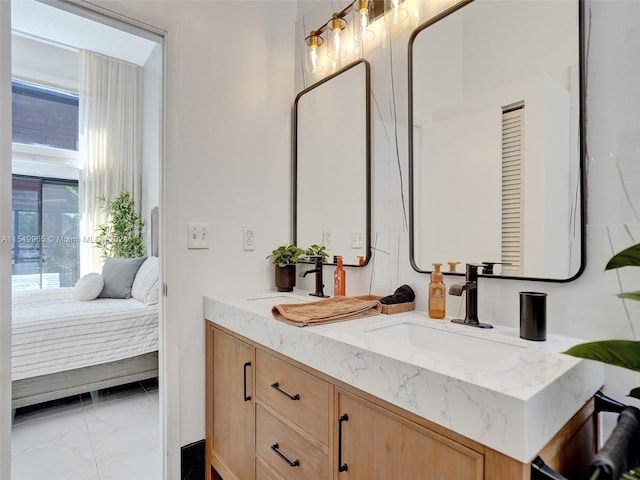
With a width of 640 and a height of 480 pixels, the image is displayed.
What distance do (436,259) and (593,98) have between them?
2.23 ft

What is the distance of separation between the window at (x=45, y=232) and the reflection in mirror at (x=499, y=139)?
3524mm

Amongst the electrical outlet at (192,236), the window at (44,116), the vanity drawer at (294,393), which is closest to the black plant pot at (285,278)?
the electrical outlet at (192,236)

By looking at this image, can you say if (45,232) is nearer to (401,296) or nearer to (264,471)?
(264,471)

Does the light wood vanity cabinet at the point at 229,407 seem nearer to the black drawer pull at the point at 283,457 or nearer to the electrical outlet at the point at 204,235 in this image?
the black drawer pull at the point at 283,457

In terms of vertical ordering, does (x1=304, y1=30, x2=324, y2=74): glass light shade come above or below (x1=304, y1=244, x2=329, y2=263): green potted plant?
above

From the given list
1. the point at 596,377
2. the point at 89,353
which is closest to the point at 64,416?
the point at 89,353

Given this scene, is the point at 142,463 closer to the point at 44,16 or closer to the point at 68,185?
the point at 68,185

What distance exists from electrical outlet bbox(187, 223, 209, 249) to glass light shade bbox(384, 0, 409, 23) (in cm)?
127

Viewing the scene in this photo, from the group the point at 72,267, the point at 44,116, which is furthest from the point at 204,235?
the point at 44,116

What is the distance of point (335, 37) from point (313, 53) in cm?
17

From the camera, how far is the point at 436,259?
1.35m

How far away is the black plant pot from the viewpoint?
1920 millimetres

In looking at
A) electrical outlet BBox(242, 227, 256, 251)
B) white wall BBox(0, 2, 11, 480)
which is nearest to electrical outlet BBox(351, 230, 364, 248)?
electrical outlet BBox(242, 227, 256, 251)

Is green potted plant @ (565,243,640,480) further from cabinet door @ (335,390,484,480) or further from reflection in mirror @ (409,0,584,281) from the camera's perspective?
reflection in mirror @ (409,0,584,281)
